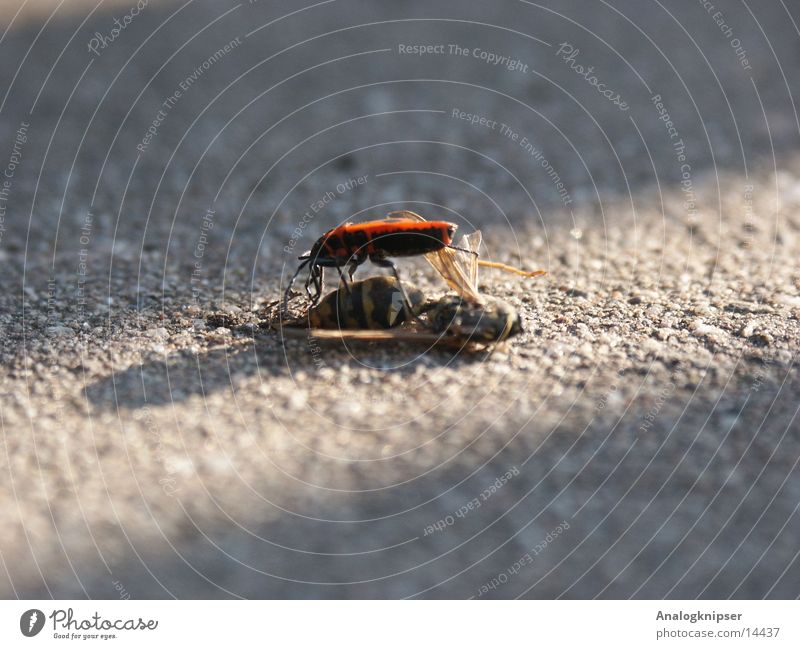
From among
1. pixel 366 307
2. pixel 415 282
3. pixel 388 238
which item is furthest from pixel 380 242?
pixel 415 282

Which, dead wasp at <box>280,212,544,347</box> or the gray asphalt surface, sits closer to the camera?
the gray asphalt surface

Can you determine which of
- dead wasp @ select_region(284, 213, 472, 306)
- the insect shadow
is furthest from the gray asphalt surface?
dead wasp @ select_region(284, 213, 472, 306)

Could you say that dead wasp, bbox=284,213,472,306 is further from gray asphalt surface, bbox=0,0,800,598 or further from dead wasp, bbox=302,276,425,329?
gray asphalt surface, bbox=0,0,800,598

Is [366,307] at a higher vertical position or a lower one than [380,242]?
lower

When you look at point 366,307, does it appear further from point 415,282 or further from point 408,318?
point 415,282

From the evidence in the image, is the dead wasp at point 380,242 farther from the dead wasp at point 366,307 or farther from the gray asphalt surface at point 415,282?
the gray asphalt surface at point 415,282

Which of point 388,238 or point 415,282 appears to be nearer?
point 388,238
